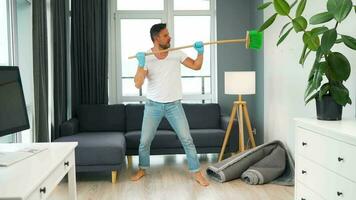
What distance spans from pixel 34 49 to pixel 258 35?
221cm

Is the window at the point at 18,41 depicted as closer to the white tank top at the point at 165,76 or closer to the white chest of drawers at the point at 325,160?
the white tank top at the point at 165,76

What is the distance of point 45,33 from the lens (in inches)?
158

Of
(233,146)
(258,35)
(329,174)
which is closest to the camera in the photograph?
(329,174)

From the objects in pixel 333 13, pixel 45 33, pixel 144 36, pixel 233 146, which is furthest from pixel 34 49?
pixel 333 13

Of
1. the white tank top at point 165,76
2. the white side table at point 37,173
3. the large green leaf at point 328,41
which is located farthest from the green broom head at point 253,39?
the white side table at point 37,173

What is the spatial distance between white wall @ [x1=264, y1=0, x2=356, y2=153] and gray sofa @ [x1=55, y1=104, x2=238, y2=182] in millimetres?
537

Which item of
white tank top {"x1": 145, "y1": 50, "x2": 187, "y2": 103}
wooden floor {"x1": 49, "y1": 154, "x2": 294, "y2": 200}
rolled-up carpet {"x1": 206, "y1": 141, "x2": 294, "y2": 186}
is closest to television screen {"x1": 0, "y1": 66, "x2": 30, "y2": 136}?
wooden floor {"x1": 49, "y1": 154, "x2": 294, "y2": 200}

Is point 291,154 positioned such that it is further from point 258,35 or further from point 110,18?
point 110,18

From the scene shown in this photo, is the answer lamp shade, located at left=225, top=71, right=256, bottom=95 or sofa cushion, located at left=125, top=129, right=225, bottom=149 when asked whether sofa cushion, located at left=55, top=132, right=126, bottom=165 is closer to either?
sofa cushion, located at left=125, top=129, right=225, bottom=149

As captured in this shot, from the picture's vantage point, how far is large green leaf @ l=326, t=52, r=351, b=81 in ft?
7.90

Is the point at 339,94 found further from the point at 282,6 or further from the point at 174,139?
the point at 174,139

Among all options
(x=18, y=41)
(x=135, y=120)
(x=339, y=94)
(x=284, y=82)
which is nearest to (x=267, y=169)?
(x=284, y=82)

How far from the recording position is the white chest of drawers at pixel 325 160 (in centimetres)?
199

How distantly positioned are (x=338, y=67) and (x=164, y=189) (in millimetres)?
1954
